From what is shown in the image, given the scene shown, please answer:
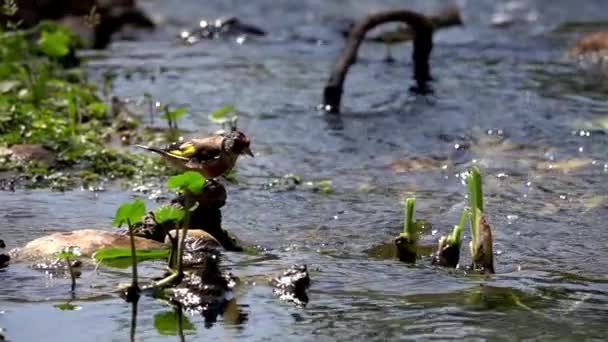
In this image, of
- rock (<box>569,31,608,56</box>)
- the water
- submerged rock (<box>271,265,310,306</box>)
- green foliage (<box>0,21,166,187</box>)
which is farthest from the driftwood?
submerged rock (<box>271,265,310,306</box>)

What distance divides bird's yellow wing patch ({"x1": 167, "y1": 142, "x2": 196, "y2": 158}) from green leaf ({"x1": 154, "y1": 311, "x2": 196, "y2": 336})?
3.14 ft

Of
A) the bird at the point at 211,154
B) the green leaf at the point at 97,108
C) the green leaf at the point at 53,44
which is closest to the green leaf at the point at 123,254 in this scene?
the bird at the point at 211,154

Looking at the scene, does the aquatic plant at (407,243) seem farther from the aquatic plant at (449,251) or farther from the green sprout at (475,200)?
the green sprout at (475,200)

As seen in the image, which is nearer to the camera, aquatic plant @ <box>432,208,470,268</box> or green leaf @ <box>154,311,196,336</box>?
green leaf @ <box>154,311,196,336</box>

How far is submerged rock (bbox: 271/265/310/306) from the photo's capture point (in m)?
3.35

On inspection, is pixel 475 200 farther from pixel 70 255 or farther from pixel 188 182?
pixel 70 255

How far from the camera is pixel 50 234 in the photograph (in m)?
4.05

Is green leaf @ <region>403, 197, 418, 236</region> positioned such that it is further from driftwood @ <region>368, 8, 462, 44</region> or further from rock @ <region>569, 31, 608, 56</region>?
driftwood @ <region>368, 8, 462, 44</region>

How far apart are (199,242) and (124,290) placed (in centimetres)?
42

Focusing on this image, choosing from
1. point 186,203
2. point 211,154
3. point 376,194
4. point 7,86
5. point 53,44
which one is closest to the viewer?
point 186,203

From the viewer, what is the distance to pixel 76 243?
3.68 meters

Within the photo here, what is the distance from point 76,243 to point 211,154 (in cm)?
56

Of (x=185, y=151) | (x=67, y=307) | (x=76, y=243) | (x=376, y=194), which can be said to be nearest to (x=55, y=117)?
(x=376, y=194)

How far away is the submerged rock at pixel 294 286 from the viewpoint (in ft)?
11.0
